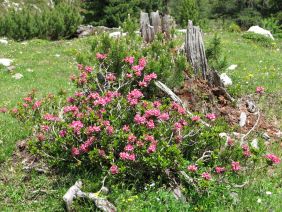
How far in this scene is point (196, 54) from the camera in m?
10.6

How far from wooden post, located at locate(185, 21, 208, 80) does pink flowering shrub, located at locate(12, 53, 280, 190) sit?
308cm

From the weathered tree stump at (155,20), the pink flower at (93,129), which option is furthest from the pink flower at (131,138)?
the weathered tree stump at (155,20)

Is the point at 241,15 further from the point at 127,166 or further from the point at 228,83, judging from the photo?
the point at 127,166

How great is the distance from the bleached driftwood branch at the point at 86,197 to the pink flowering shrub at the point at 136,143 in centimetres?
47

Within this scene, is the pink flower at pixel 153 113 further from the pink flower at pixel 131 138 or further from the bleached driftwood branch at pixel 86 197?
the bleached driftwood branch at pixel 86 197

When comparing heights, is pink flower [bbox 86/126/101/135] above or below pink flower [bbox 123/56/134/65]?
below

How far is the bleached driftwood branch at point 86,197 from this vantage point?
20.3 feet

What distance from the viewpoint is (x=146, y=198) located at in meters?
6.68

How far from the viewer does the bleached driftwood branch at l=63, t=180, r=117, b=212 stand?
6199 millimetres

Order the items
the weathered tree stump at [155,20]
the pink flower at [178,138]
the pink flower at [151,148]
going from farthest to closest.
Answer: the weathered tree stump at [155,20]
the pink flower at [178,138]
the pink flower at [151,148]

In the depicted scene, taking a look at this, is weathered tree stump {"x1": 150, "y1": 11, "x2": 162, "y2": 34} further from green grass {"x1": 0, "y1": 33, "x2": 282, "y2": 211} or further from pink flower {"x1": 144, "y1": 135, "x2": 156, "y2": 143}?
pink flower {"x1": 144, "y1": 135, "x2": 156, "y2": 143}

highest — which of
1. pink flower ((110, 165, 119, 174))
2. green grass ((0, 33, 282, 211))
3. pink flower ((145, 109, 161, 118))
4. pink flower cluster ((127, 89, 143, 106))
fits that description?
pink flower cluster ((127, 89, 143, 106))

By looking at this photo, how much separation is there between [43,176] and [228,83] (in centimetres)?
730

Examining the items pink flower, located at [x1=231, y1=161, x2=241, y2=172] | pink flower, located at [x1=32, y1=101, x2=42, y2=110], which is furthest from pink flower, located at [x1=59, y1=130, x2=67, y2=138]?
pink flower, located at [x1=231, y1=161, x2=241, y2=172]
